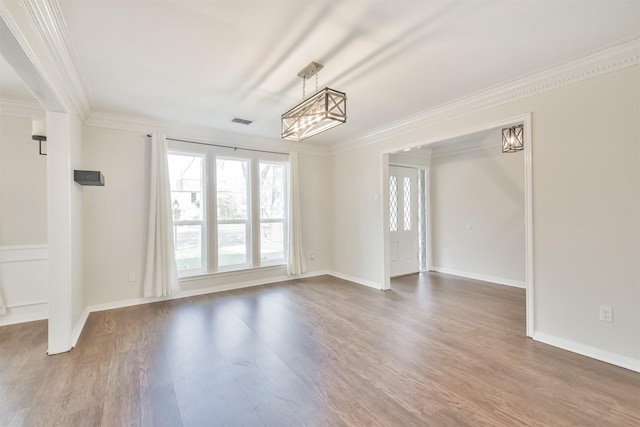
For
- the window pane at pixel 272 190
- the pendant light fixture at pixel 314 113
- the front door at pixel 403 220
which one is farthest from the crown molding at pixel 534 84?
the window pane at pixel 272 190

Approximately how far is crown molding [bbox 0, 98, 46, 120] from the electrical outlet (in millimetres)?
6097

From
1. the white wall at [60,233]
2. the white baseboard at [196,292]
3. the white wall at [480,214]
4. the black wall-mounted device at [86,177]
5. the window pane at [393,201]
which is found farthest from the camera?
the window pane at [393,201]

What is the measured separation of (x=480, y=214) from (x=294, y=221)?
3.48m

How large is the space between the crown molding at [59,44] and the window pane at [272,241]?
3043 millimetres

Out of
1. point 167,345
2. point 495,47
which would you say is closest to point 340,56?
point 495,47

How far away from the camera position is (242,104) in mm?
3533

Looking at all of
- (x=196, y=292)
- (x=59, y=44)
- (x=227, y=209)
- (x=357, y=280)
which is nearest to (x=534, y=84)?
(x=357, y=280)

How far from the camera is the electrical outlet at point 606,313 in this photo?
2.44 m

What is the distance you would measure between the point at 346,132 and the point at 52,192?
384cm

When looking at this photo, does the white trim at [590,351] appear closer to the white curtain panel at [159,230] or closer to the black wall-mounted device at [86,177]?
the white curtain panel at [159,230]

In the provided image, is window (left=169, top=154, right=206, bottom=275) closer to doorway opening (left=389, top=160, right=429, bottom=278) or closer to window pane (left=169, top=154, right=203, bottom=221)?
window pane (left=169, top=154, right=203, bottom=221)

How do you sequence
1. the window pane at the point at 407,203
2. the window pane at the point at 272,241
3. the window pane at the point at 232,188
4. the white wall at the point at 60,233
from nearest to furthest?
the white wall at the point at 60,233, the window pane at the point at 232,188, the window pane at the point at 272,241, the window pane at the point at 407,203

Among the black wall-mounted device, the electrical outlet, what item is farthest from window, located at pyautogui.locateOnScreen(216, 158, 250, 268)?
the electrical outlet

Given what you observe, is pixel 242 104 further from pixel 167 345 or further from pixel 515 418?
pixel 515 418
